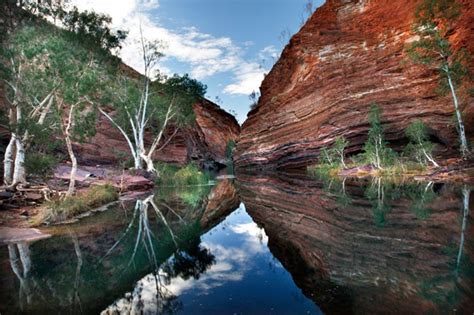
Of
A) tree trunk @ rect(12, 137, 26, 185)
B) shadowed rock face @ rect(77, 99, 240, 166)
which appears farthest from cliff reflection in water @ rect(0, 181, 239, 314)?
shadowed rock face @ rect(77, 99, 240, 166)

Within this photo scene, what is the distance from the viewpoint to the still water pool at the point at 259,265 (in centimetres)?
376

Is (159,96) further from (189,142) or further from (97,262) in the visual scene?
(97,262)

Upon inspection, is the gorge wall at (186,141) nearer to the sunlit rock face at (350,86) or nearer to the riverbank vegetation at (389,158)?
the sunlit rock face at (350,86)

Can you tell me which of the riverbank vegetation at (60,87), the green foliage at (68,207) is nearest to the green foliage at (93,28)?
the riverbank vegetation at (60,87)

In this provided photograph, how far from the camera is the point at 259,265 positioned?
5449 millimetres

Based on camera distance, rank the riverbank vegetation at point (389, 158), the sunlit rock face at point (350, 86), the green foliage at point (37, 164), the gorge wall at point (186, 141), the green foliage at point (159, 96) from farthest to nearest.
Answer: the gorge wall at point (186, 141) < the green foliage at point (159, 96) < the sunlit rock face at point (350, 86) < the riverbank vegetation at point (389, 158) < the green foliage at point (37, 164)

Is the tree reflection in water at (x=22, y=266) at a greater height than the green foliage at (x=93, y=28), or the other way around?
the green foliage at (x=93, y=28)

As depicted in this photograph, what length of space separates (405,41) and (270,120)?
18.3 meters

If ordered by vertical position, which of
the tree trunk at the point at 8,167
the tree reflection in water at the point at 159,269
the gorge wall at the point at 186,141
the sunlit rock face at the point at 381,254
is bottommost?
the tree reflection in water at the point at 159,269

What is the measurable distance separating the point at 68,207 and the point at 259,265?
7.52 metres

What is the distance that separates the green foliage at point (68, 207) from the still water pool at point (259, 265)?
93cm

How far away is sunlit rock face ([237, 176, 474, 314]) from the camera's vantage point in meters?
3.55

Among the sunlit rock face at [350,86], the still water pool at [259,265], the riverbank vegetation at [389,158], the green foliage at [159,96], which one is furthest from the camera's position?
the green foliage at [159,96]

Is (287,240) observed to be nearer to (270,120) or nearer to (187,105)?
(187,105)
